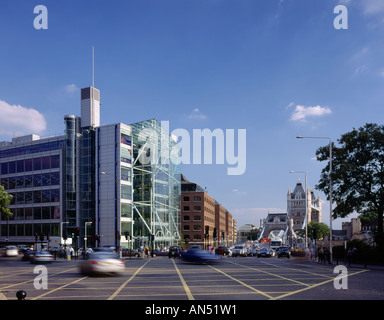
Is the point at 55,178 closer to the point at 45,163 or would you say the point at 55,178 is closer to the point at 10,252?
the point at 45,163

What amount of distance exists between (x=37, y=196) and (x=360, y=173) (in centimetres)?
6592

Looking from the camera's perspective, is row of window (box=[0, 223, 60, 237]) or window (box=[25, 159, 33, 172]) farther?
window (box=[25, 159, 33, 172])

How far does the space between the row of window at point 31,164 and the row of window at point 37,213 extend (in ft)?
27.3

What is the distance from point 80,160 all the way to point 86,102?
12024 mm

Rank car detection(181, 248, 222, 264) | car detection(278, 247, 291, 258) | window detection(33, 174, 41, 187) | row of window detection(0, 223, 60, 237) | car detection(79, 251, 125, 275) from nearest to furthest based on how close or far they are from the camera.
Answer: car detection(79, 251, 125, 275)
car detection(181, 248, 222, 264)
car detection(278, 247, 291, 258)
row of window detection(0, 223, 60, 237)
window detection(33, 174, 41, 187)

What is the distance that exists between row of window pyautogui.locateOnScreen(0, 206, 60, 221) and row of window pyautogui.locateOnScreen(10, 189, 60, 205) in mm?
1516

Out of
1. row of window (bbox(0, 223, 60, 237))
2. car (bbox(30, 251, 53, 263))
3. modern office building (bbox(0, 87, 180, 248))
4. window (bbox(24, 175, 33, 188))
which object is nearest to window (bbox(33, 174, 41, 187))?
modern office building (bbox(0, 87, 180, 248))

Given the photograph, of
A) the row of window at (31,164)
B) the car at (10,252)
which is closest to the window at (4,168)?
the row of window at (31,164)

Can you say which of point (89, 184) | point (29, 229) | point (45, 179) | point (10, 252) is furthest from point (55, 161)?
point (10, 252)

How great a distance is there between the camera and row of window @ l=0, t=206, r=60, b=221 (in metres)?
79.2

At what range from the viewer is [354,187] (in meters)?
38.8

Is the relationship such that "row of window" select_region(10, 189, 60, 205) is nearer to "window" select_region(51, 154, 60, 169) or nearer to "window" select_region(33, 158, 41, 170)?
"window" select_region(51, 154, 60, 169)

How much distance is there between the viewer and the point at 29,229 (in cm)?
8231
